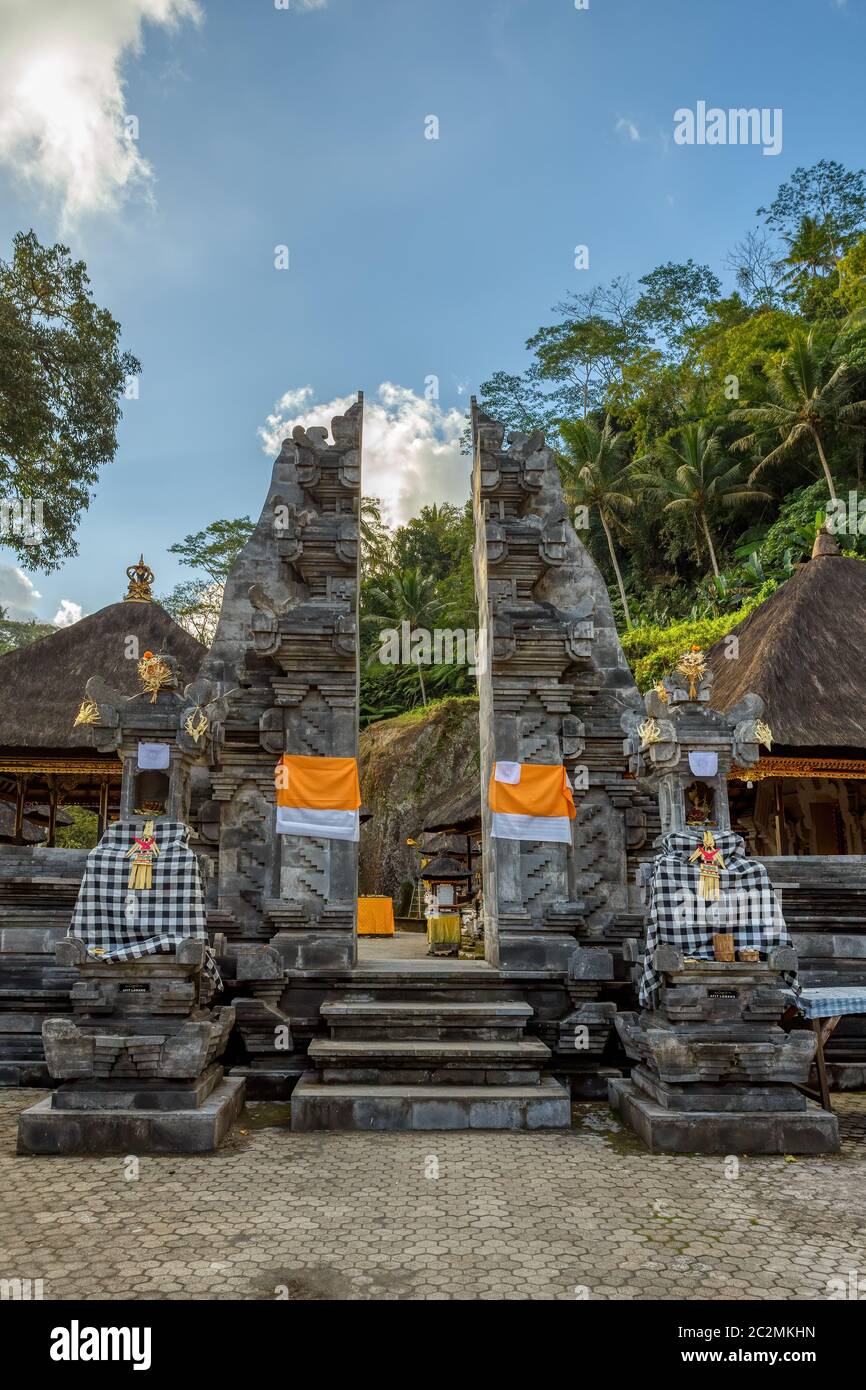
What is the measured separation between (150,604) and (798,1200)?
16.9m

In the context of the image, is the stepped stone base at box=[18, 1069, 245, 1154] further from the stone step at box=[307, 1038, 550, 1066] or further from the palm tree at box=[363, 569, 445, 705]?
the palm tree at box=[363, 569, 445, 705]

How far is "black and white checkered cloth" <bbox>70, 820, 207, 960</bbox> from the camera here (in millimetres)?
6957

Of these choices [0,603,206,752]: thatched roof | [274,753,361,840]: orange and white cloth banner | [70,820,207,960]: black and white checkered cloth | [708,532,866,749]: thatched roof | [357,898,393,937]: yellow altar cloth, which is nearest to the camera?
[70,820,207,960]: black and white checkered cloth

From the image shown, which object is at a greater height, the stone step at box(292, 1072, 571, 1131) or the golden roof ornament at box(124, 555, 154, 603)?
the golden roof ornament at box(124, 555, 154, 603)

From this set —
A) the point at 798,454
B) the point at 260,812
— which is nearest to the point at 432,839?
the point at 260,812

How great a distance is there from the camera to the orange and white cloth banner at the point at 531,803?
9188mm

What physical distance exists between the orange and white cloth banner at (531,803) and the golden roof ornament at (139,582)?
1241cm

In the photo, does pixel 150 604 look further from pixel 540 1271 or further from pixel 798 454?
pixel 798 454

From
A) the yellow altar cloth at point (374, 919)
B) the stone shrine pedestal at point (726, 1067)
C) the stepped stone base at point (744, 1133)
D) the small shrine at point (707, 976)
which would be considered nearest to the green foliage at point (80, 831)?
the yellow altar cloth at point (374, 919)

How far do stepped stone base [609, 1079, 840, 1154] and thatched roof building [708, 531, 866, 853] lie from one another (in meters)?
7.87

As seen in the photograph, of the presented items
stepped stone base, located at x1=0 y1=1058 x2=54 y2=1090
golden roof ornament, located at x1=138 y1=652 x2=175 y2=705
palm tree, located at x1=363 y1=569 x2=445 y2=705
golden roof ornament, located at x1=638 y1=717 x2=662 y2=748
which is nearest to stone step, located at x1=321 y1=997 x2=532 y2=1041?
golden roof ornament, located at x1=638 y1=717 x2=662 y2=748

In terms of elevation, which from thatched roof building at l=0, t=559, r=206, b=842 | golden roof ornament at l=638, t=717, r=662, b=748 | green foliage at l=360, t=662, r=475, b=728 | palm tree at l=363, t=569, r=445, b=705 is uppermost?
palm tree at l=363, t=569, r=445, b=705

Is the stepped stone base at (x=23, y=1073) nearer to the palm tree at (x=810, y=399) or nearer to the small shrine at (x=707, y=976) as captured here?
the small shrine at (x=707, y=976)

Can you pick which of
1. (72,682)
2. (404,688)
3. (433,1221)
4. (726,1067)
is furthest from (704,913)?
(404,688)
